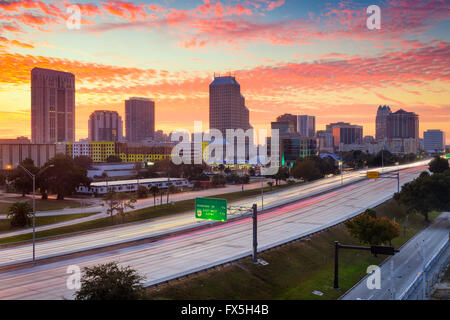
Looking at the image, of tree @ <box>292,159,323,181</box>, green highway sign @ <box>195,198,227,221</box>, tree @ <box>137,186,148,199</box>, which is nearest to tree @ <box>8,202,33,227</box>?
green highway sign @ <box>195,198,227,221</box>

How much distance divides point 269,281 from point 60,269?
19.4 m

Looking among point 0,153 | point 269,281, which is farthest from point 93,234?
point 0,153

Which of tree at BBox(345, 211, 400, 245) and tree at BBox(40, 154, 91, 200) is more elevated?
tree at BBox(40, 154, 91, 200)

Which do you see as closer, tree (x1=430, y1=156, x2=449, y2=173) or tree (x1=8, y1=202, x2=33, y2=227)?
tree (x1=8, y1=202, x2=33, y2=227)

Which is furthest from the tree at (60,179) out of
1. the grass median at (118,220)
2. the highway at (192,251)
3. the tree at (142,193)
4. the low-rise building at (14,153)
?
the low-rise building at (14,153)

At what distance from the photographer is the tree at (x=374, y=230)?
46906mm

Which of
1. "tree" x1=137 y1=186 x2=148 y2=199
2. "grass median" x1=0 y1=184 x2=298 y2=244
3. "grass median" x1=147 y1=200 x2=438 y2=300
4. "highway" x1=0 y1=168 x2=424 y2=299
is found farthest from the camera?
"tree" x1=137 y1=186 x2=148 y2=199

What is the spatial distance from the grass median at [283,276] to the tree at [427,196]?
18982 mm

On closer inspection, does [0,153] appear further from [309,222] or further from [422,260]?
[422,260]

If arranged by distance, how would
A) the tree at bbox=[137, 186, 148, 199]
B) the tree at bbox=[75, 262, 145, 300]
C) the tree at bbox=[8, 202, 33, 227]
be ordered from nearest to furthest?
the tree at bbox=[75, 262, 145, 300] < the tree at bbox=[8, 202, 33, 227] < the tree at bbox=[137, 186, 148, 199]

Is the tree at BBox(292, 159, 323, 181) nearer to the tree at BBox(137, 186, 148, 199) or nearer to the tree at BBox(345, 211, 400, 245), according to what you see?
the tree at BBox(137, 186, 148, 199)

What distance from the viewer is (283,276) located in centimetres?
3769

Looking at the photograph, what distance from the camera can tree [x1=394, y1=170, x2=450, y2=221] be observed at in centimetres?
6638

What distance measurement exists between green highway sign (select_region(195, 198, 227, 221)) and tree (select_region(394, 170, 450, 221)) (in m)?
42.8
